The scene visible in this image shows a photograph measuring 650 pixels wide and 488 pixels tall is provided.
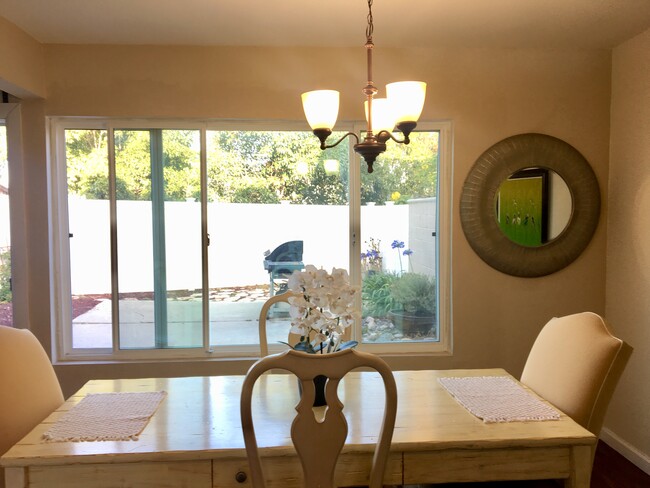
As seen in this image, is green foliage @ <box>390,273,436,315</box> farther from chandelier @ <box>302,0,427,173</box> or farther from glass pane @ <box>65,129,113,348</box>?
glass pane @ <box>65,129,113,348</box>

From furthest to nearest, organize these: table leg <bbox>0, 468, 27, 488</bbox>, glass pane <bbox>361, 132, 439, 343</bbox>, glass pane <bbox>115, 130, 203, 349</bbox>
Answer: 1. glass pane <bbox>361, 132, 439, 343</bbox>
2. glass pane <bbox>115, 130, 203, 349</bbox>
3. table leg <bbox>0, 468, 27, 488</bbox>

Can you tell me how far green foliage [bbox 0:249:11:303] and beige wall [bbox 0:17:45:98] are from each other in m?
0.92

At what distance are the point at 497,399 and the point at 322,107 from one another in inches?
48.0

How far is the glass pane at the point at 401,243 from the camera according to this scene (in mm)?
3012

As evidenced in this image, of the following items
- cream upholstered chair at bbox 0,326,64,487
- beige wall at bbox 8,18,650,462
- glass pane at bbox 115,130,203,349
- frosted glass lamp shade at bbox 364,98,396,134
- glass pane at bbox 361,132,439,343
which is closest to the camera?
cream upholstered chair at bbox 0,326,64,487

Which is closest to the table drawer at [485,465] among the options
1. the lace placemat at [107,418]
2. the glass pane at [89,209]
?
the lace placemat at [107,418]

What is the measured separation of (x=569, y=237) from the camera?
2.97 m

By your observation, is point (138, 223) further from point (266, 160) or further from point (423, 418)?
point (423, 418)

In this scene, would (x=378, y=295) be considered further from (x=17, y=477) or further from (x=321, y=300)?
(x=17, y=477)

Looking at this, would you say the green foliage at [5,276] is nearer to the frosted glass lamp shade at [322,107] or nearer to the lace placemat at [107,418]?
the lace placemat at [107,418]

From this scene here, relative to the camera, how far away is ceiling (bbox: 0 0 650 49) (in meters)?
2.28

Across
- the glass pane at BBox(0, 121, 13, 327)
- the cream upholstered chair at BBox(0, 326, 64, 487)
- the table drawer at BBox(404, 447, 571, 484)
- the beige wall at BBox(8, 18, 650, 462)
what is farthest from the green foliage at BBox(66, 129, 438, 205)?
the table drawer at BBox(404, 447, 571, 484)

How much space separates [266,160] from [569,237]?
6.27 ft

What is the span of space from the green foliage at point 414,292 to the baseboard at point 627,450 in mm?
1223
